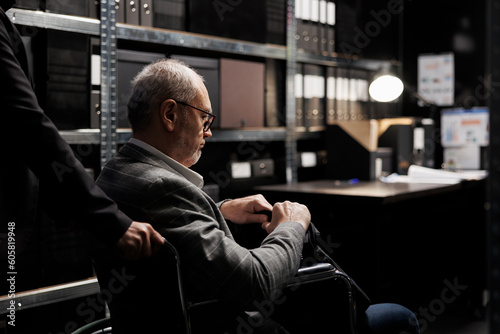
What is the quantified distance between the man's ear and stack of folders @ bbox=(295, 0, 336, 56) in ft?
6.51

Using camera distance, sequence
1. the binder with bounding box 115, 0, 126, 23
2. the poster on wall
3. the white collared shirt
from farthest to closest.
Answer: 1. the poster on wall
2. the binder with bounding box 115, 0, 126, 23
3. the white collared shirt

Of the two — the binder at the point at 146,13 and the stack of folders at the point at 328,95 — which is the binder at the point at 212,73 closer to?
the binder at the point at 146,13

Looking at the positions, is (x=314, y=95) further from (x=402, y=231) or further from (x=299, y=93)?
(x=402, y=231)

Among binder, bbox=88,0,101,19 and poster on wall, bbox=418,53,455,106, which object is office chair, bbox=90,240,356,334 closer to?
binder, bbox=88,0,101,19

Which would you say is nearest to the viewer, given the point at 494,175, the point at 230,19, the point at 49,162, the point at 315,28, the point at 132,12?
the point at 494,175

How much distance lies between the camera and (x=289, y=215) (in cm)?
133

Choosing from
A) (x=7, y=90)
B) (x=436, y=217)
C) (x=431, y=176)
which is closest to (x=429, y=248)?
(x=436, y=217)

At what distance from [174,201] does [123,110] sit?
4.38 ft

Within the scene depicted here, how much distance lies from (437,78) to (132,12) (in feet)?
8.36

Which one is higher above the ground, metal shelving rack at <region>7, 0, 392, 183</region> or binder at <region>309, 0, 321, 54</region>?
binder at <region>309, 0, 321, 54</region>

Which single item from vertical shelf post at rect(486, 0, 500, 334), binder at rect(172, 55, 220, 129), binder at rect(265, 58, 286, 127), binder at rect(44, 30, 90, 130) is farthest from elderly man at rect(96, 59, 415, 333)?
binder at rect(265, 58, 286, 127)

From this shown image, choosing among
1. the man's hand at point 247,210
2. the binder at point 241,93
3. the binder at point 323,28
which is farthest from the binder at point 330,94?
the man's hand at point 247,210

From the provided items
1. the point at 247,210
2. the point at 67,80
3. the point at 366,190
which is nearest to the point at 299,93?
the point at 366,190

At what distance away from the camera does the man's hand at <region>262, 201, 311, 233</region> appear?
1.32 m
